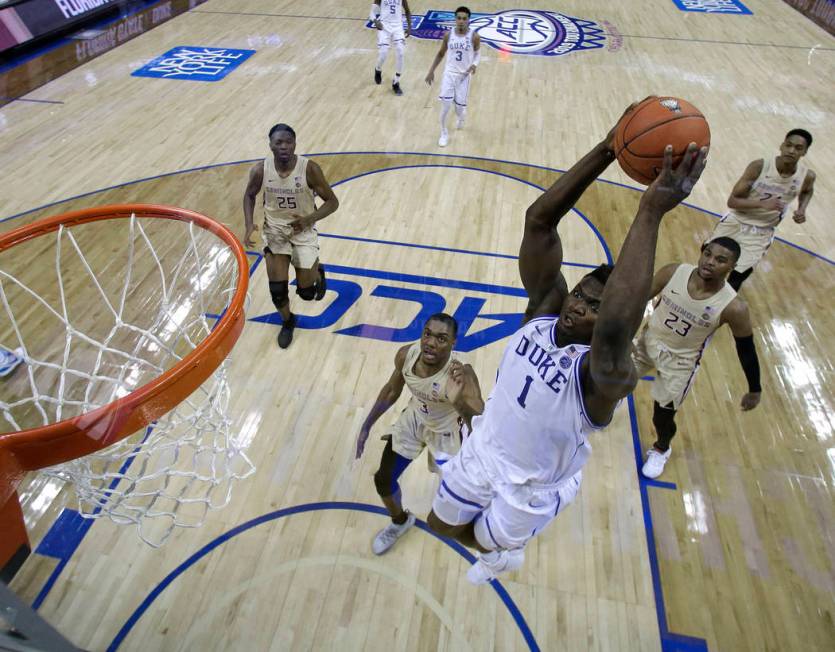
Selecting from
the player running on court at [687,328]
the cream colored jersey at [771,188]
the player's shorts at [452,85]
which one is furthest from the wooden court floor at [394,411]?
the cream colored jersey at [771,188]

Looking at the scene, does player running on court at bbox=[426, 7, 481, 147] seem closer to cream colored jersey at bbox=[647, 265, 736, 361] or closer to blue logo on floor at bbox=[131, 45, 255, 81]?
blue logo on floor at bbox=[131, 45, 255, 81]

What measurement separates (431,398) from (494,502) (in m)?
0.69

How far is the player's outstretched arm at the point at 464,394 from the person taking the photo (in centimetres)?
261

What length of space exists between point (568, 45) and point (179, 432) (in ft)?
36.0

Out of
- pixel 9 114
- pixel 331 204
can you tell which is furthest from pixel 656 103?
pixel 9 114

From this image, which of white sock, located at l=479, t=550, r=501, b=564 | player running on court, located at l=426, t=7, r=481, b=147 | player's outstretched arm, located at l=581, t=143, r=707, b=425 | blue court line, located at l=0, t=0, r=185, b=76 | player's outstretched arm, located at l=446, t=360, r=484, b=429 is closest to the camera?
player's outstretched arm, located at l=581, t=143, r=707, b=425

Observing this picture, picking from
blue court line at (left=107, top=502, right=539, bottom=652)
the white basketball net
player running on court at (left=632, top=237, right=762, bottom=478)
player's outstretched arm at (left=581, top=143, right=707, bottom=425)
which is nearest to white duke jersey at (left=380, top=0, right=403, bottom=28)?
the white basketball net

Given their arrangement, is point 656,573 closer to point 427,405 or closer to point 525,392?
point 427,405

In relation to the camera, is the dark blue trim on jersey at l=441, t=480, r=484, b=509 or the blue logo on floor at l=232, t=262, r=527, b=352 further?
the blue logo on floor at l=232, t=262, r=527, b=352

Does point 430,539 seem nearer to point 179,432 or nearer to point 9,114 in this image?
point 179,432

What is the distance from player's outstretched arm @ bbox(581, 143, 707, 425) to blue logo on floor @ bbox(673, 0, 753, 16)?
15.4 m

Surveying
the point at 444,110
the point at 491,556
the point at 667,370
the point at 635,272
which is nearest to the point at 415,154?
the point at 444,110

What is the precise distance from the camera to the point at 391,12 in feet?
27.9

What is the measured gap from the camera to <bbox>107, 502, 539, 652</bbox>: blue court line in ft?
9.32
